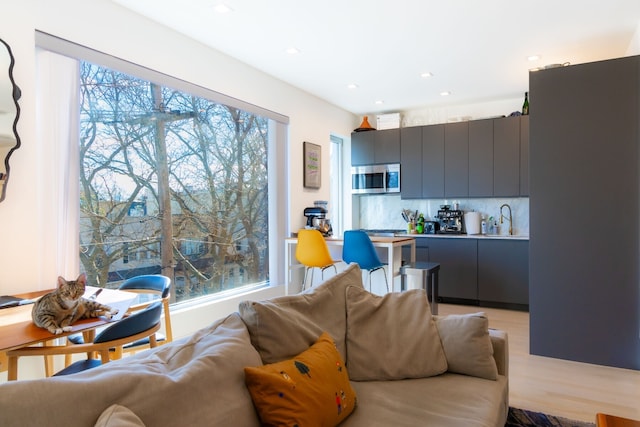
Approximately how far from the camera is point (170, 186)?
3.62 m

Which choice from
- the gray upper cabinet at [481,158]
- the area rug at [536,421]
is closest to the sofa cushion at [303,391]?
the area rug at [536,421]

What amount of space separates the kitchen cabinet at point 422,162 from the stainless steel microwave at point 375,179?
101mm

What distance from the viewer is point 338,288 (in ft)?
6.77

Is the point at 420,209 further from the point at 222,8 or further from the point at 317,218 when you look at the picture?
the point at 222,8

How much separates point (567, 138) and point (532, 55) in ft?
3.98

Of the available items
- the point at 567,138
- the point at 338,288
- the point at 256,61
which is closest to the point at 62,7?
the point at 256,61

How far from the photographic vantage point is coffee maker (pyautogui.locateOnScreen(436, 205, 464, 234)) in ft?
18.6

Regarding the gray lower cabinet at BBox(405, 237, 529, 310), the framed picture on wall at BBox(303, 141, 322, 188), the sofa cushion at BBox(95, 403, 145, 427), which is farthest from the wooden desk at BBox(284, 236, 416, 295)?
the sofa cushion at BBox(95, 403, 145, 427)

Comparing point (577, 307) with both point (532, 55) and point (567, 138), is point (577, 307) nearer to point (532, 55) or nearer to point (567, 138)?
point (567, 138)

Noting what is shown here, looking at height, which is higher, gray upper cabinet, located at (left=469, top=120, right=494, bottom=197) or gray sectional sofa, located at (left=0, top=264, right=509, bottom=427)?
gray upper cabinet, located at (left=469, top=120, right=494, bottom=197)

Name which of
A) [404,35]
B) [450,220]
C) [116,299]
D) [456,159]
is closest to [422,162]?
[456,159]

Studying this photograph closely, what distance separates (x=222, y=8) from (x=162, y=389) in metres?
2.73

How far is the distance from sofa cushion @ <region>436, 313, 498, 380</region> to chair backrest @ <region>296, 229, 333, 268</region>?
82.8 inches

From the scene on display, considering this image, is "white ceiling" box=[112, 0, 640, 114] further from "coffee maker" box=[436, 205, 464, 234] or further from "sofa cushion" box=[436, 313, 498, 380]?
"sofa cushion" box=[436, 313, 498, 380]
